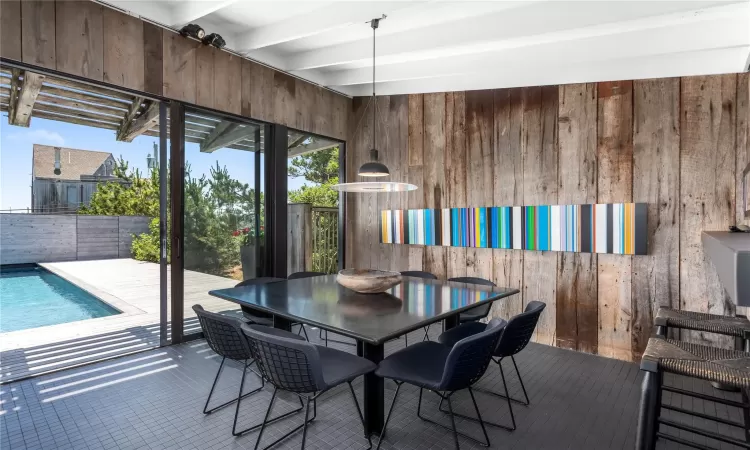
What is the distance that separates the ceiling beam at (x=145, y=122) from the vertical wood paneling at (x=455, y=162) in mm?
3381

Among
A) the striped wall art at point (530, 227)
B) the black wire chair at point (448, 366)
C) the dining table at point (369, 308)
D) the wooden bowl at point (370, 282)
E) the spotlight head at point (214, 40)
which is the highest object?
the spotlight head at point (214, 40)

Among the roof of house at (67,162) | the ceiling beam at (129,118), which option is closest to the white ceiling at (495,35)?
the ceiling beam at (129,118)

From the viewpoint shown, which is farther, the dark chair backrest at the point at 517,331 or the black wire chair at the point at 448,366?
the dark chair backrest at the point at 517,331

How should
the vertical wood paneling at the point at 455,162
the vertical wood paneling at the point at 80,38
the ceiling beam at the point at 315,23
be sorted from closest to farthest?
the vertical wood paneling at the point at 80,38 → the ceiling beam at the point at 315,23 → the vertical wood paneling at the point at 455,162

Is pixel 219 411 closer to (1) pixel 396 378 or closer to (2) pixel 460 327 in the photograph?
(1) pixel 396 378

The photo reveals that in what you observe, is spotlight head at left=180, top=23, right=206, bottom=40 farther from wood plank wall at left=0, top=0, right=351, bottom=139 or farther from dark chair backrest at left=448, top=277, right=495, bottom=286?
dark chair backrest at left=448, top=277, right=495, bottom=286

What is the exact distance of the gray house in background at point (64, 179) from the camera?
895 centimetres

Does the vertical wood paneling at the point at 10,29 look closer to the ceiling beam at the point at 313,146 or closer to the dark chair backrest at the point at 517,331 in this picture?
the ceiling beam at the point at 313,146

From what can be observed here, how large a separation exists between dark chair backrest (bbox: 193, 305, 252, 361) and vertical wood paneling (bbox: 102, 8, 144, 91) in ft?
6.97

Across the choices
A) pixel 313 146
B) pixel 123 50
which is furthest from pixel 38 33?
pixel 313 146

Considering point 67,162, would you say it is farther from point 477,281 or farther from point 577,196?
point 577,196

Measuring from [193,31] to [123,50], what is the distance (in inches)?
22.5

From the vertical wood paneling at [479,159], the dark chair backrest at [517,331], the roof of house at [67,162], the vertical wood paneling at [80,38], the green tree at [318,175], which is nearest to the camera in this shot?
the dark chair backrest at [517,331]

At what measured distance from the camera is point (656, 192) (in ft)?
10.6
